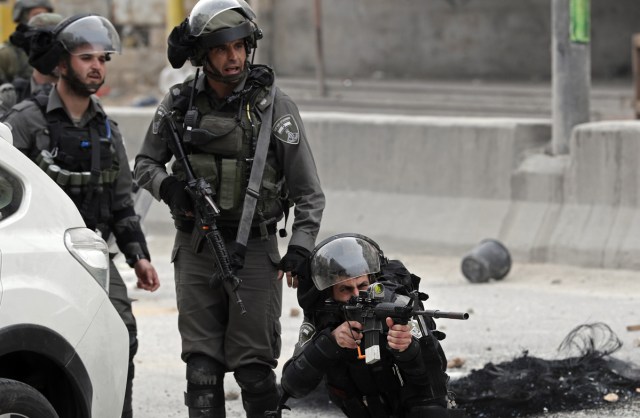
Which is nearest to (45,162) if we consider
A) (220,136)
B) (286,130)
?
(220,136)

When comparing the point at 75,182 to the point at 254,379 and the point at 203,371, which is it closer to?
the point at 203,371

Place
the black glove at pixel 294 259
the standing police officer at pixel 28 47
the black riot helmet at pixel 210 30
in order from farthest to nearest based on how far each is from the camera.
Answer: the standing police officer at pixel 28 47 < the black riot helmet at pixel 210 30 < the black glove at pixel 294 259

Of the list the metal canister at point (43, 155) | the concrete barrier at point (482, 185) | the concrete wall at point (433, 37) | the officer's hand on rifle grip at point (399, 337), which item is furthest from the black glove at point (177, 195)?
the concrete wall at point (433, 37)

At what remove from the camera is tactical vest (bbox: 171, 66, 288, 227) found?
5648mm

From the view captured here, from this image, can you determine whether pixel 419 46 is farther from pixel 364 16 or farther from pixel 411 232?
pixel 411 232

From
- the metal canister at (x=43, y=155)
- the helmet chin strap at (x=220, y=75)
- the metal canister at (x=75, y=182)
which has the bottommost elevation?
the metal canister at (x=75, y=182)

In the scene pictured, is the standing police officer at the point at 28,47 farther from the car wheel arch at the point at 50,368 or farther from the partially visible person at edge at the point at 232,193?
the car wheel arch at the point at 50,368

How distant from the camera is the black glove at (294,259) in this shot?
549 centimetres

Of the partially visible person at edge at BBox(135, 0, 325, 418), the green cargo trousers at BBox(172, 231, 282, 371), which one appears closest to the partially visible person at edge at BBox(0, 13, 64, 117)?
the partially visible person at edge at BBox(135, 0, 325, 418)

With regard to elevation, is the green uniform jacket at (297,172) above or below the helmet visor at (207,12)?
below

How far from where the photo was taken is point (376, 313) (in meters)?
4.89

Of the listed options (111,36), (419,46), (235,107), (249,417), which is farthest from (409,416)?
(419,46)

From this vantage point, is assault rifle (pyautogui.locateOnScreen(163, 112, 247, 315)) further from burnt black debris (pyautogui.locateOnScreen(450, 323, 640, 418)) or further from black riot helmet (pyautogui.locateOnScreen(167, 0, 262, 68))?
burnt black debris (pyautogui.locateOnScreen(450, 323, 640, 418))

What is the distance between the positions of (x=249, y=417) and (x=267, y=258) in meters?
0.67
